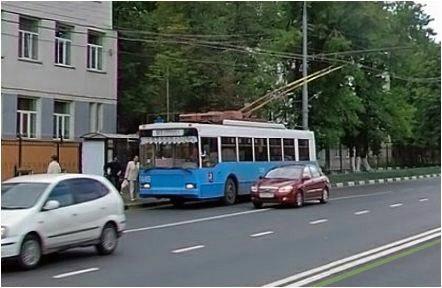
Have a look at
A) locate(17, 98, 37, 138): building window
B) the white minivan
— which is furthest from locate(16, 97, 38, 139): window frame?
the white minivan

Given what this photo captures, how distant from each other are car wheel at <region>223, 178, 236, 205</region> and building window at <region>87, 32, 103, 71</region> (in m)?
12.5

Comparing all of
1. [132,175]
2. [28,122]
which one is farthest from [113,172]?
[28,122]

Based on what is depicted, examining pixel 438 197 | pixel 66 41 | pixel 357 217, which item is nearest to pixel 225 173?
pixel 357 217

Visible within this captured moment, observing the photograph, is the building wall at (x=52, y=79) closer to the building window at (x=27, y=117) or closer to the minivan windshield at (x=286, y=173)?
the building window at (x=27, y=117)

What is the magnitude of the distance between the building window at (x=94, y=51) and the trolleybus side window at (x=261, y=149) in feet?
36.5

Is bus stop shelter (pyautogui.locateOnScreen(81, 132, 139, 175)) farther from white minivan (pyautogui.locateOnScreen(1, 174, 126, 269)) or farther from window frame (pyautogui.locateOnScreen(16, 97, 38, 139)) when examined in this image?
white minivan (pyautogui.locateOnScreen(1, 174, 126, 269))

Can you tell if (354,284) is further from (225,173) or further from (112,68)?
(112,68)

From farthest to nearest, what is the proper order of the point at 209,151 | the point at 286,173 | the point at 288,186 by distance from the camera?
1. the point at 286,173
2. the point at 209,151
3. the point at 288,186

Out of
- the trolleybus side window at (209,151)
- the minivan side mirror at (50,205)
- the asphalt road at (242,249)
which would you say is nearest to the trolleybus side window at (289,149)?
the trolleybus side window at (209,151)

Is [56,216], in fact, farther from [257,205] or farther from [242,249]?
[257,205]

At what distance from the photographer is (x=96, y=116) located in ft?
124

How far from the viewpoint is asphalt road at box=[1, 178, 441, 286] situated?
11.2 meters

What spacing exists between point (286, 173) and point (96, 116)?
1401cm

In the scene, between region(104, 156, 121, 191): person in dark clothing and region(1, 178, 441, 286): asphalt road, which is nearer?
region(1, 178, 441, 286): asphalt road
